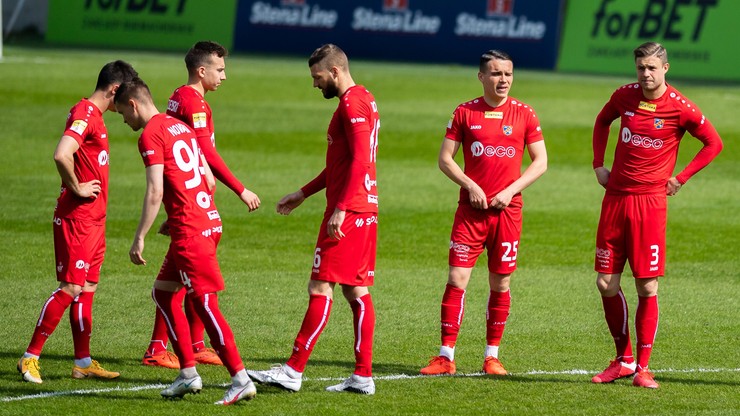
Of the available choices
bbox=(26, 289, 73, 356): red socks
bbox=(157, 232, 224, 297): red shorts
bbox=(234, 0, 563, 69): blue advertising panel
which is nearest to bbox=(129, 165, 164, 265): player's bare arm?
bbox=(157, 232, 224, 297): red shorts

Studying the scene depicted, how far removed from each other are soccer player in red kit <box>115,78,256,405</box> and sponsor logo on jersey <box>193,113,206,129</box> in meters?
0.83

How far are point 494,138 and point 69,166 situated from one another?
2.91m

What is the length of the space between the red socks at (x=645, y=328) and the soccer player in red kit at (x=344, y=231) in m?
1.89

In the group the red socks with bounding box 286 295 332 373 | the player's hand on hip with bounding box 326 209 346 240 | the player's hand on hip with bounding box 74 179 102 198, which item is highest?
the player's hand on hip with bounding box 326 209 346 240

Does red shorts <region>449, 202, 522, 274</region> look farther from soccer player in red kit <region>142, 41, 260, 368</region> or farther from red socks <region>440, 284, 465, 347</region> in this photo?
soccer player in red kit <region>142, 41, 260, 368</region>

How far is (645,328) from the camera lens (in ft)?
Answer: 28.0

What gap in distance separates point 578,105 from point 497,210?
721 inches

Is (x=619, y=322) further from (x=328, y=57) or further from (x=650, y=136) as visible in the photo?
(x=328, y=57)

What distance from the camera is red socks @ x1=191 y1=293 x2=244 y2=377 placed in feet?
24.7

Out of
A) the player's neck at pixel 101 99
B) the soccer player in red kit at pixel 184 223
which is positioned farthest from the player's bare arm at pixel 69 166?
the soccer player in red kit at pixel 184 223

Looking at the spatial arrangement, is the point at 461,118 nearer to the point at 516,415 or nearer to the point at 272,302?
the point at 516,415

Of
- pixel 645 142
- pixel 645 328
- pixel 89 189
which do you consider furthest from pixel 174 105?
pixel 645 328

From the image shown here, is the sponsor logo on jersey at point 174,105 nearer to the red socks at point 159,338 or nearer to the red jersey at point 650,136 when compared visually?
the red socks at point 159,338

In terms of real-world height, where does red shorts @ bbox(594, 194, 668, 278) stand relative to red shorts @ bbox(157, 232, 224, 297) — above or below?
above
